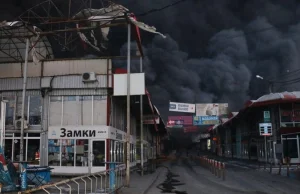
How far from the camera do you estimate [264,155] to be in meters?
47.6

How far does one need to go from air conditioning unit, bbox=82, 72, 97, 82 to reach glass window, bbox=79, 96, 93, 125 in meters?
1.42

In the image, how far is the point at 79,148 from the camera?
2705 cm

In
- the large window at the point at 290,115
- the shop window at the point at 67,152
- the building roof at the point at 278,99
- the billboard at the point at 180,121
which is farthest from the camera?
the billboard at the point at 180,121

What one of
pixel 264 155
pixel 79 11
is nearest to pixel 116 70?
pixel 79 11

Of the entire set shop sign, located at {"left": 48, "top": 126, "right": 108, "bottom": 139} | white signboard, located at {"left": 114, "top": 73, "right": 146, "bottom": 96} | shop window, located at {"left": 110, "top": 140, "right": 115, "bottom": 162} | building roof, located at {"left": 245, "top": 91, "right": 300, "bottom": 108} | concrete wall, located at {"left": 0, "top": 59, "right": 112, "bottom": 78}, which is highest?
concrete wall, located at {"left": 0, "top": 59, "right": 112, "bottom": 78}

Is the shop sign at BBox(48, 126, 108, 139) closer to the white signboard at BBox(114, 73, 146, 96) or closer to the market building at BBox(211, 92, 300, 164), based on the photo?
the white signboard at BBox(114, 73, 146, 96)

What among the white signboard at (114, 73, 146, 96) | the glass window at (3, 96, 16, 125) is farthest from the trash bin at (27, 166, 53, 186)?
the glass window at (3, 96, 16, 125)

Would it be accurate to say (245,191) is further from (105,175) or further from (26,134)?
(26,134)

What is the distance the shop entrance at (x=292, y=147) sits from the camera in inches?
1590

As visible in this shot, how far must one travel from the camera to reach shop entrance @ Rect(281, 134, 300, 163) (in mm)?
40375

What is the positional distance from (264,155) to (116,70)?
2721 cm

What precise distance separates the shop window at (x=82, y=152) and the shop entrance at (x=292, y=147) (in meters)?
23.4

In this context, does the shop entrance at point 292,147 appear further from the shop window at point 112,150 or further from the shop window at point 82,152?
the shop window at point 82,152

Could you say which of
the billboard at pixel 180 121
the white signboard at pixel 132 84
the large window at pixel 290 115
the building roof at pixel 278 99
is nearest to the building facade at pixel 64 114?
the white signboard at pixel 132 84
